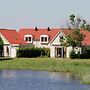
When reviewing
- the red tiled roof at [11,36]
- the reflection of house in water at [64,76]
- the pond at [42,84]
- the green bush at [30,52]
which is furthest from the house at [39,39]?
the pond at [42,84]

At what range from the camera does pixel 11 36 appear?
10638 centimetres

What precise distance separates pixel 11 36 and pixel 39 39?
5794 millimetres

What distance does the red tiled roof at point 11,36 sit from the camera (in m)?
104

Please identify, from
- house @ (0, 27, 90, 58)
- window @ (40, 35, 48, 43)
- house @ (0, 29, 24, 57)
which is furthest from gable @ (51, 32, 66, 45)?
house @ (0, 29, 24, 57)

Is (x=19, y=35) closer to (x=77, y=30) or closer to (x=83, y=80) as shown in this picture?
(x=77, y=30)

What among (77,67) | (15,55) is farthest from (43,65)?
(15,55)

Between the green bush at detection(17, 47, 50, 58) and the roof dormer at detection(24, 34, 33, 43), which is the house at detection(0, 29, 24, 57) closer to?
the roof dormer at detection(24, 34, 33, 43)

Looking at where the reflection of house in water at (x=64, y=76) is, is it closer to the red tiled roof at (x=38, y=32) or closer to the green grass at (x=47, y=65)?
the green grass at (x=47, y=65)

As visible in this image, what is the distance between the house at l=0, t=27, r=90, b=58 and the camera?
3964 inches

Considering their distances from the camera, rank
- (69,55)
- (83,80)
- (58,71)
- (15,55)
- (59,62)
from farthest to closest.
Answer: (15,55) → (69,55) → (59,62) → (58,71) → (83,80)

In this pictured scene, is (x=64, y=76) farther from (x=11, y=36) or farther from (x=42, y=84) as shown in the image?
(x=11, y=36)

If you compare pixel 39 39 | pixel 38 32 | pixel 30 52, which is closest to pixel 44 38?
pixel 39 39

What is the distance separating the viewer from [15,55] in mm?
100250

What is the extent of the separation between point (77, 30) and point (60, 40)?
14.7ft
